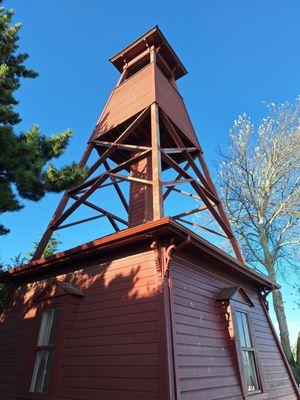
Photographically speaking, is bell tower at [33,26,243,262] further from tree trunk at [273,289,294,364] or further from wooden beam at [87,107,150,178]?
tree trunk at [273,289,294,364]

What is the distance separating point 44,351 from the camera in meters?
6.03

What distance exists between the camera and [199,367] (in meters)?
4.80

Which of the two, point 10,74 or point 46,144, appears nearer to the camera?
point 46,144

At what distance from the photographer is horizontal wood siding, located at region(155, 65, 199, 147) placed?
9.05 m

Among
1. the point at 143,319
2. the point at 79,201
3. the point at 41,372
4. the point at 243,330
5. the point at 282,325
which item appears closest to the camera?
the point at 143,319

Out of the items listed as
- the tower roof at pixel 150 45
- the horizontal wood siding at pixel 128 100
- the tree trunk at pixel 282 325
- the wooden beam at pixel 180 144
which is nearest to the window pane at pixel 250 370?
the wooden beam at pixel 180 144

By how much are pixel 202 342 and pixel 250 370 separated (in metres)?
2.02

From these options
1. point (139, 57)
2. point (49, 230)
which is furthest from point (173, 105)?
point (49, 230)

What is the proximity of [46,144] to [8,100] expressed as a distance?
1.83 m

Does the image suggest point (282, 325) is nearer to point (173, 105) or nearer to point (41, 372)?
point (173, 105)

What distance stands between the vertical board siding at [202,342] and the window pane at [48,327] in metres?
2.78

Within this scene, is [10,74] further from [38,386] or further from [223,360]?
[223,360]

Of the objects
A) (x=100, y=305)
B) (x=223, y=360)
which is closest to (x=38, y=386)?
(x=100, y=305)

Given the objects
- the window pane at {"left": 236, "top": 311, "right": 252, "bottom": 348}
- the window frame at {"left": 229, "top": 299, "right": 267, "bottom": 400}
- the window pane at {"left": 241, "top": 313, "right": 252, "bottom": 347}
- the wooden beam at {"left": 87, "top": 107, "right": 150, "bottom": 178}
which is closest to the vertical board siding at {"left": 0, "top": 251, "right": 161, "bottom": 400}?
the window frame at {"left": 229, "top": 299, "right": 267, "bottom": 400}
